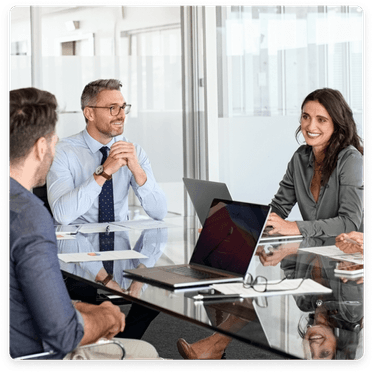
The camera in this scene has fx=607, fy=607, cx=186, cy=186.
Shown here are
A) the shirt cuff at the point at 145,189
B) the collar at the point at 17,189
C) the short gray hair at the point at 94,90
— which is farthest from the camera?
the short gray hair at the point at 94,90

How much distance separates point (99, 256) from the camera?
7.22 ft

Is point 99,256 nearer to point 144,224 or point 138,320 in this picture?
point 138,320

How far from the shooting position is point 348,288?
1.73 metres

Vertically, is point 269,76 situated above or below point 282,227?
above

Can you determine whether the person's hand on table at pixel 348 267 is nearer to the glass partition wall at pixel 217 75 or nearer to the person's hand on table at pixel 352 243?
the person's hand on table at pixel 352 243

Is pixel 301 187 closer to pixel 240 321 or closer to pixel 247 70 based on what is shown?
pixel 240 321

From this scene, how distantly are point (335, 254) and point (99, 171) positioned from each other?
1377 mm

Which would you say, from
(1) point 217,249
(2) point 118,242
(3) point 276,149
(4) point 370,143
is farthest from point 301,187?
(3) point 276,149

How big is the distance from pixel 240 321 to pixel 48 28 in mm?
4478

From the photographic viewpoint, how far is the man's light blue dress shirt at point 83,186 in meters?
3.05

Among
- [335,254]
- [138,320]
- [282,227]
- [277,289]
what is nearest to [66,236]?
[138,320]

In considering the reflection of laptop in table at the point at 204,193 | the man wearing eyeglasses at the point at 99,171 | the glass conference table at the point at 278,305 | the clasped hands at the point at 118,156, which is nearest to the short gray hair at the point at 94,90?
the man wearing eyeglasses at the point at 99,171

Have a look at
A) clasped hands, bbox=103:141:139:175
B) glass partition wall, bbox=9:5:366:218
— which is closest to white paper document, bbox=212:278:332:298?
clasped hands, bbox=103:141:139:175

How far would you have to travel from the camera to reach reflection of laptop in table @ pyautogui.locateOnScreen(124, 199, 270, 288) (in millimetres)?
1738
